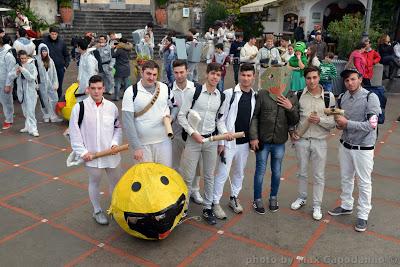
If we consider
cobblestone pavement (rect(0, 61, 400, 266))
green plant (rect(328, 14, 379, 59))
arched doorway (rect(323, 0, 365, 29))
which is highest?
arched doorway (rect(323, 0, 365, 29))

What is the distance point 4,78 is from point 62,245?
214 inches

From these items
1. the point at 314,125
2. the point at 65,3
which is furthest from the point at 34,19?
the point at 314,125

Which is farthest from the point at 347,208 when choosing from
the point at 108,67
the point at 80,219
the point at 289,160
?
the point at 108,67

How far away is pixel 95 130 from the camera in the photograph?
4.94 metres

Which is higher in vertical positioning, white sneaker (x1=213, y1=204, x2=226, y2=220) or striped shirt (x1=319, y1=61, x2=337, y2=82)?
striped shirt (x1=319, y1=61, x2=337, y2=82)

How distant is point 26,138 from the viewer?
8766 mm

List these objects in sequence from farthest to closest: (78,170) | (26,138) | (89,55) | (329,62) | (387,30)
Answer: (387,30), (329,62), (89,55), (26,138), (78,170)

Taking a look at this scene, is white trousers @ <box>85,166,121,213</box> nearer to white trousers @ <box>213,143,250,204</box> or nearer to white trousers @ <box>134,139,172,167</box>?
white trousers @ <box>134,139,172,167</box>

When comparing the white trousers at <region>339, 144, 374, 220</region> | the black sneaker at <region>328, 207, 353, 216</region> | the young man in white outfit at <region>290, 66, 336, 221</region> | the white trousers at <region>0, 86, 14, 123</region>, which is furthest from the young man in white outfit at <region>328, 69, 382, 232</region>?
the white trousers at <region>0, 86, 14, 123</region>

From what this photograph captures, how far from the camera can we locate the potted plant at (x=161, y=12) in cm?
2327

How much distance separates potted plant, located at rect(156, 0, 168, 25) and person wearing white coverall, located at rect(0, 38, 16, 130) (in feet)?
48.2

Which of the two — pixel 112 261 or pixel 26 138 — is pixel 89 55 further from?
pixel 112 261

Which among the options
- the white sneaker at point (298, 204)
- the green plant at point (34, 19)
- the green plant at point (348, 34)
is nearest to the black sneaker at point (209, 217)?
the white sneaker at point (298, 204)

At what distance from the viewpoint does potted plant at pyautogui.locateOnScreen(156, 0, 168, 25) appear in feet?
76.3
